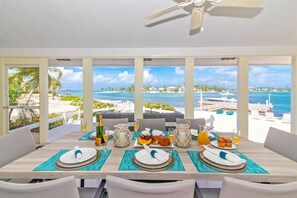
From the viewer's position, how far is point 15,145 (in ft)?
5.12

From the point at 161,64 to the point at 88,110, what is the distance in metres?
2.26

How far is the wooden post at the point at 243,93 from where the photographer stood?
330 cm

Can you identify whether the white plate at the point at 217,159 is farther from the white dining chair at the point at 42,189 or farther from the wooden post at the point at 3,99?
the wooden post at the point at 3,99

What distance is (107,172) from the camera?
1.06 m

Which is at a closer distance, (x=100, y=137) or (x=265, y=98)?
(x=100, y=137)

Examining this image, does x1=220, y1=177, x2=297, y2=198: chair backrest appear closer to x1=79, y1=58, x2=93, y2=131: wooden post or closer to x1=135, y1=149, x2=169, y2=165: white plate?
x1=135, y1=149, x2=169, y2=165: white plate

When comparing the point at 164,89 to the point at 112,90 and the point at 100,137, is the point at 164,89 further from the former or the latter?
the point at 100,137

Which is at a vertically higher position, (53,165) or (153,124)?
(153,124)

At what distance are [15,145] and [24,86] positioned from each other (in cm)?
270

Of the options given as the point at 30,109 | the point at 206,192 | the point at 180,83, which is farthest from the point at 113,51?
the point at 206,192

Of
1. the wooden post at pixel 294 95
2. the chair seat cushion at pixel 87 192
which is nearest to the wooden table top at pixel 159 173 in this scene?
the chair seat cushion at pixel 87 192

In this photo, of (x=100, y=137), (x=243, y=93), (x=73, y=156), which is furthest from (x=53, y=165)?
(x=243, y=93)

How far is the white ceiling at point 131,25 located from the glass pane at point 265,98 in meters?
1.18

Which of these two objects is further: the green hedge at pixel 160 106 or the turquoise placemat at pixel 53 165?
the green hedge at pixel 160 106
